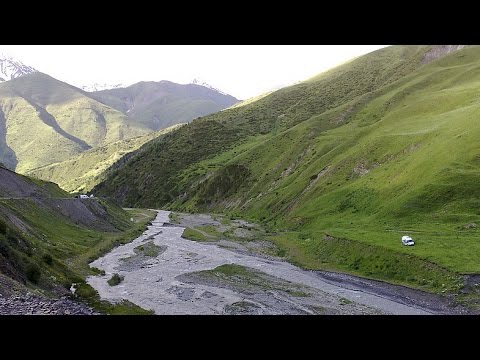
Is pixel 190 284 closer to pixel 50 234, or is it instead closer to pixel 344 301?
pixel 344 301

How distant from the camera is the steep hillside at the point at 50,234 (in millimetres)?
41156

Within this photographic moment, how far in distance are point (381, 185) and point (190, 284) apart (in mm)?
53592

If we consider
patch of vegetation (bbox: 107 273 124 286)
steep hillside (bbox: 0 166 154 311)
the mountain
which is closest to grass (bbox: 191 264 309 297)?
patch of vegetation (bbox: 107 273 124 286)

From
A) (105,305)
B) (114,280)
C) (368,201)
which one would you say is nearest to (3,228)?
(114,280)

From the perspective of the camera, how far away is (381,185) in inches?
3558

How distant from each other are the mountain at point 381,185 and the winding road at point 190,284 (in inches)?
271

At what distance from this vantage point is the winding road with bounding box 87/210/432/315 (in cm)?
4400

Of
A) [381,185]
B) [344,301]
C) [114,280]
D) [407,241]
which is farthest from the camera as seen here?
[381,185]

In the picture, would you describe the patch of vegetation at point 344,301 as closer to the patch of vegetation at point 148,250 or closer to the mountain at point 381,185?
the mountain at point 381,185

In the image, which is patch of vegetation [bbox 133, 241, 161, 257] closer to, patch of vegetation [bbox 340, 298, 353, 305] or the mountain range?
the mountain range

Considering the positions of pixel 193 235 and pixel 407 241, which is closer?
pixel 407 241
